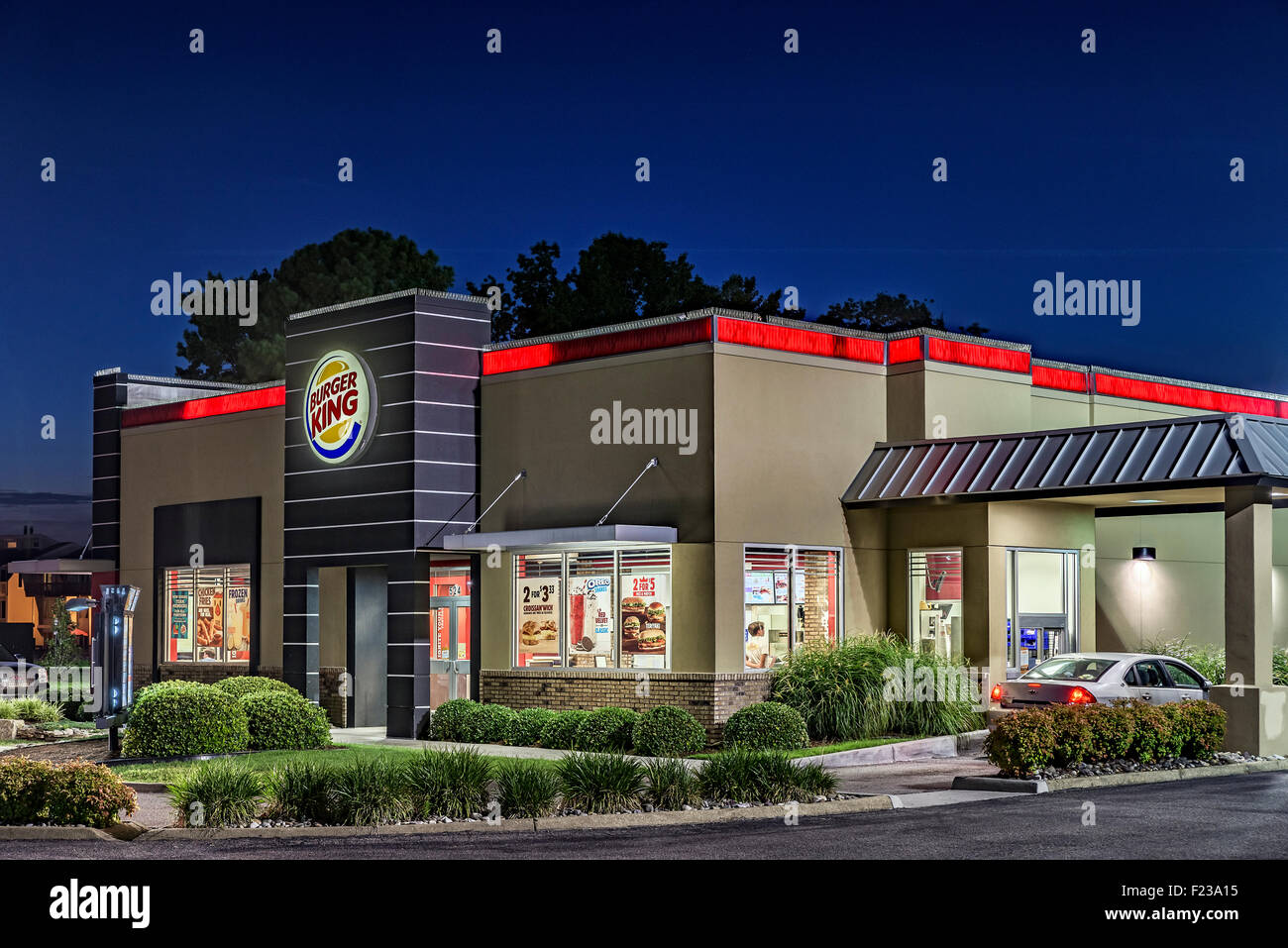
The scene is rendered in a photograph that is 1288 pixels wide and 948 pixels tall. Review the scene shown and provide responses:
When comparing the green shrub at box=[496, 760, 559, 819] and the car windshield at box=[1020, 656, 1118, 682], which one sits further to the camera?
the car windshield at box=[1020, 656, 1118, 682]

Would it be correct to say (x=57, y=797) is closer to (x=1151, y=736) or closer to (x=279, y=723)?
(x=279, y=723)

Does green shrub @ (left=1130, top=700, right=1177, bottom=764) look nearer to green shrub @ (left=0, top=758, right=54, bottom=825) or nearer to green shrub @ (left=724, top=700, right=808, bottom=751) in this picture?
green shrub @ (left=724, top=700, right=808, bottom=751)

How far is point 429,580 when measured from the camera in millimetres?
27516

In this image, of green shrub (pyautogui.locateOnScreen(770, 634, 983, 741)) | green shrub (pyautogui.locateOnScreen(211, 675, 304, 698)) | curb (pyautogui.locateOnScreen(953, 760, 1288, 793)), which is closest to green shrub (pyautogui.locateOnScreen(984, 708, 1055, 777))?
curb (pyautogui.locateOnScreen(953, 760, 1288, 793))

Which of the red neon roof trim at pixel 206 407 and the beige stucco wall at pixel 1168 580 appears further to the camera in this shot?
the red neon roof trim at pixel 206 407

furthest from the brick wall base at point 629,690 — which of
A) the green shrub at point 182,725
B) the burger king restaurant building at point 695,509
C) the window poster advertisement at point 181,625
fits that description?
the window poster advertisement at point 181,625

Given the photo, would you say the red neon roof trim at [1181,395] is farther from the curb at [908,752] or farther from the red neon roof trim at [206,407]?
the red neon roof trim at [206,407]

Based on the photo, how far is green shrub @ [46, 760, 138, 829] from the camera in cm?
1467

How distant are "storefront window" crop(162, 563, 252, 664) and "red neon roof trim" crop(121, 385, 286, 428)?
3397mm

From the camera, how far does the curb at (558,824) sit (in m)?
14.5

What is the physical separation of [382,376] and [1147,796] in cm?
Result: 1559

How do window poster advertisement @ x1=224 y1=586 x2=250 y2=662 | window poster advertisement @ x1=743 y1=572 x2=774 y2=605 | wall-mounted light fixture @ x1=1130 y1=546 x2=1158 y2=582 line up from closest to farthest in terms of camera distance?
window poster advertisement @ x1=743 y1=572 x2=774 y2=605, wall-mounted light fixture @ x1=1130 y1=546 x2=1158 y2=582, window poster advertisement @ x1=224 y1=586 x2=250 y2=662

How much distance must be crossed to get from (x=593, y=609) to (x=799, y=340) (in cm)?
566

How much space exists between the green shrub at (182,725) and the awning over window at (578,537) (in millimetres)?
5306
